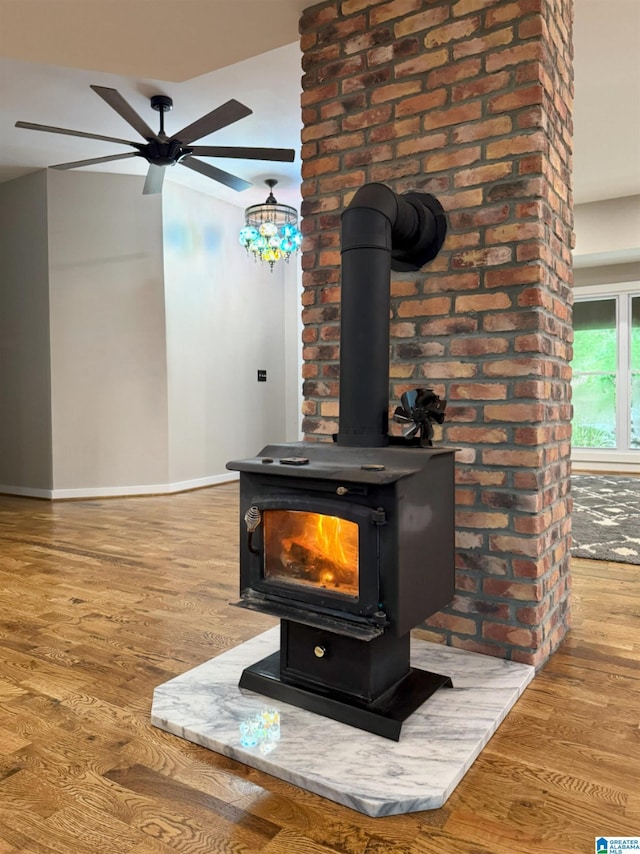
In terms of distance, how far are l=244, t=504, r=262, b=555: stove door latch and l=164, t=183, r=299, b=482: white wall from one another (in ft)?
13.4

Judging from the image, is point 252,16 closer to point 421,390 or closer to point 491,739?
point 421,390

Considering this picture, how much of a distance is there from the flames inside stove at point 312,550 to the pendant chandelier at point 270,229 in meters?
3.71

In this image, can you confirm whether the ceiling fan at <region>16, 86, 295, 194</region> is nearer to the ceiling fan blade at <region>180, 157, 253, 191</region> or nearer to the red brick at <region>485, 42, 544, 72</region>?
the ceiling fan blade at <region>180, 157, 253, 191</region>

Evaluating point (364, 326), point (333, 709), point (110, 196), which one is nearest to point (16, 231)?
point (110, 196)

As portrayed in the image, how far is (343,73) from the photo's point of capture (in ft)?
7.14

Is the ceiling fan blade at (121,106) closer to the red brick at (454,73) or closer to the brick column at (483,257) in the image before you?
the brick column at (483,257)

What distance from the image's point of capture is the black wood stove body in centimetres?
148

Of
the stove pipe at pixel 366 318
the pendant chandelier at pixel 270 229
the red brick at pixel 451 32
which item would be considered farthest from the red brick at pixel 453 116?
the pendant chandelier at pixel 270 229

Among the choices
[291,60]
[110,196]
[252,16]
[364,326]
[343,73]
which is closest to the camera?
[364,326]

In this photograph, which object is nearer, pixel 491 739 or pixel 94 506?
pixel 491 739

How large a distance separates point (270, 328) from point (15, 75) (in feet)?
12.0

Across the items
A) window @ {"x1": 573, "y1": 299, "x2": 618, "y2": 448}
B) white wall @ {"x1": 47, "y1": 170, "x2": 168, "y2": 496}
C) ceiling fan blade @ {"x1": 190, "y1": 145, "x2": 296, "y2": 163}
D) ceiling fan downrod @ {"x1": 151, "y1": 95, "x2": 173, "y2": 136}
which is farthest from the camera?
window @ {"x1": 573, "y1": 299, "x2": 618, "y2": 448}

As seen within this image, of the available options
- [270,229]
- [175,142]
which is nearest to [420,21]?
[175,142]

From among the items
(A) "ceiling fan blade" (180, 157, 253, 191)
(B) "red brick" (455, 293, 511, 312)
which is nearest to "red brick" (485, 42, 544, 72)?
(B) "red brick" (455, 293, 511, 312)
